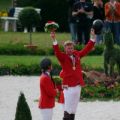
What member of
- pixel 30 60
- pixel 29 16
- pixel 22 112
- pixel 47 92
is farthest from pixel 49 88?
pixel 29 16

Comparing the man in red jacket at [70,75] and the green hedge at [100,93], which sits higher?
the man in red jacket at [70,75]

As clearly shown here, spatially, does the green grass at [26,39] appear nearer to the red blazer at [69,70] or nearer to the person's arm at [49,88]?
the red blazer at [69,70]

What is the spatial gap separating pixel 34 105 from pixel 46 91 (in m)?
3.79

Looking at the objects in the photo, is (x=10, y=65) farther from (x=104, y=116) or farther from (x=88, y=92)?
(x=104, y=116)

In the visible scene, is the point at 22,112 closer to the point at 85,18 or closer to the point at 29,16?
the point at 85,18

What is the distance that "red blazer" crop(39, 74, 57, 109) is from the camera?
11.8 meters

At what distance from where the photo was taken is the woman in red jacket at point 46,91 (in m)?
11.8

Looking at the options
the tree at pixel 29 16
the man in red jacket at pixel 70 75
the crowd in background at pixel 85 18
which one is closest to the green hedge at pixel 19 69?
the crowd in background at pixel 85 18

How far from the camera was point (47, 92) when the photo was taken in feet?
38.9

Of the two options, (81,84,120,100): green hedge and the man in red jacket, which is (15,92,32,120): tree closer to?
the man in red jacket

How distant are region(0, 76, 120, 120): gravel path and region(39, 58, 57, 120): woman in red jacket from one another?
206cm

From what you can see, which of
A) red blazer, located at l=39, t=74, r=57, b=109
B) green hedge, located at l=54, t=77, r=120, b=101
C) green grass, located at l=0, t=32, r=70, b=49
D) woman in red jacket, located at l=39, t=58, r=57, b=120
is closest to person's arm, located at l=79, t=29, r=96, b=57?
woman in red jacket, located at l=39, t=58, r=57, b=120

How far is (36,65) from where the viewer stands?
20.6m

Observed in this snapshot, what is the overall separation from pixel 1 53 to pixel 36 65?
457 centimetres
